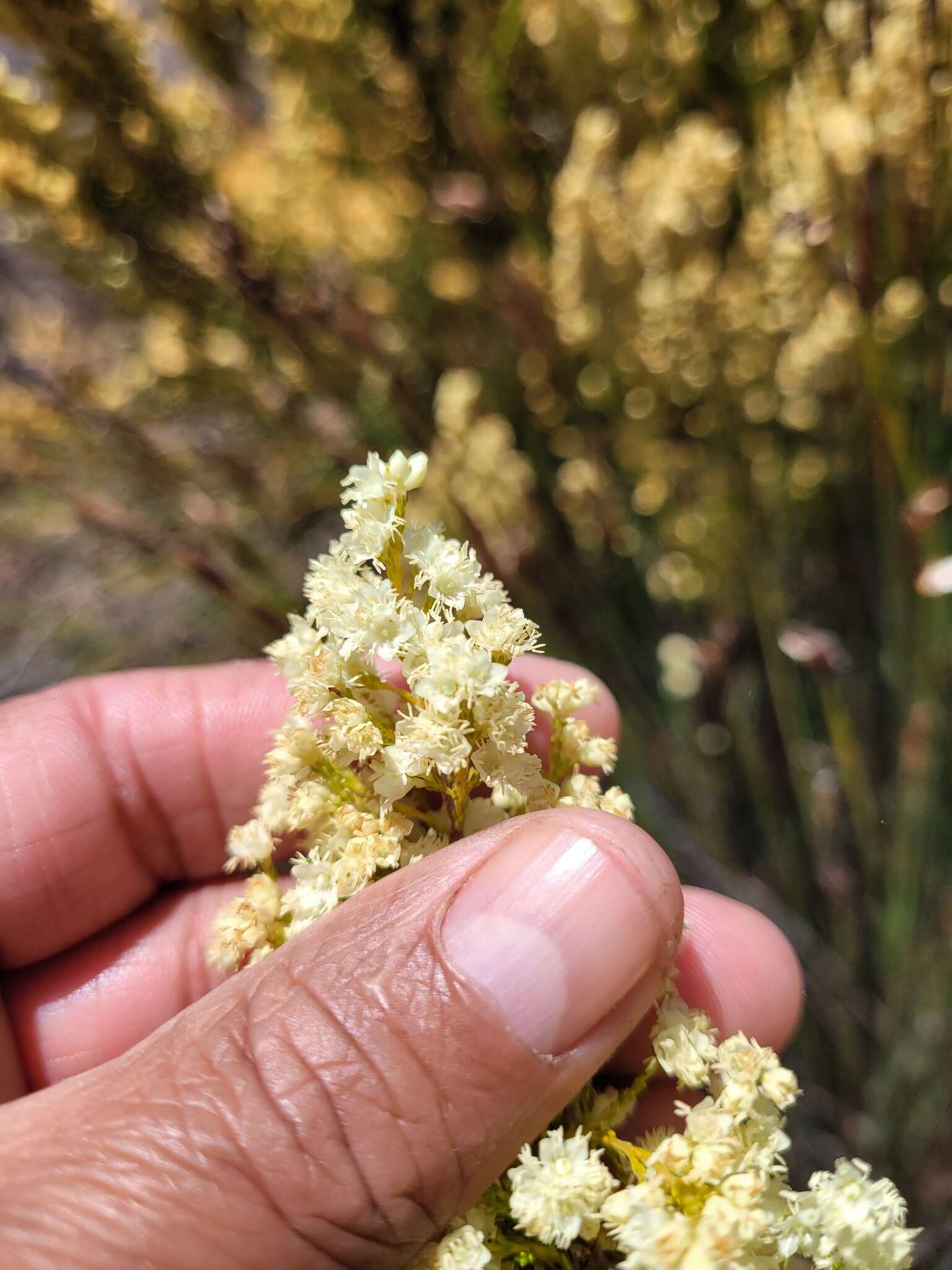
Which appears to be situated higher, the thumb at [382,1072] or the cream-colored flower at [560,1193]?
the thumb at [382,1072]

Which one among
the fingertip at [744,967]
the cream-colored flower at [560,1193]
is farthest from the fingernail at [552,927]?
the fingertip at [744,967]

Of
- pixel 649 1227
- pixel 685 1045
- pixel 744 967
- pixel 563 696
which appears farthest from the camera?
pixel 744 967

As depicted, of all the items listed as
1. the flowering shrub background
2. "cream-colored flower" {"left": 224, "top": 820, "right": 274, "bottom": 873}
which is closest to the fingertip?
the flowering shrub background

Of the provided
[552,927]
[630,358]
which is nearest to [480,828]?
[552,927]

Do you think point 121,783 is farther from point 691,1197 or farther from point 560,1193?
point 691,1197

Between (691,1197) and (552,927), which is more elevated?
(552,927)

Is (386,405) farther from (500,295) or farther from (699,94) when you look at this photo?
(699,94)

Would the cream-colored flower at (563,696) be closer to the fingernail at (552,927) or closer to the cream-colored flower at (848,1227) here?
the fingernail at (552,927)
